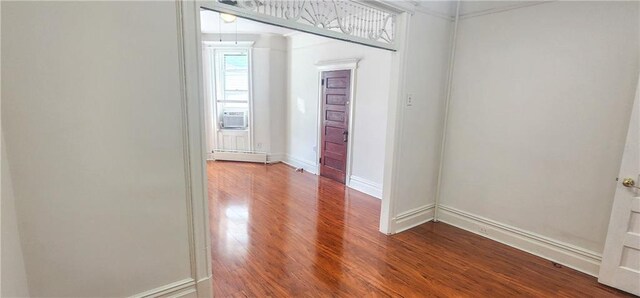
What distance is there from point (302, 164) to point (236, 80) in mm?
2355

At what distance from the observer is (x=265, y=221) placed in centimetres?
357

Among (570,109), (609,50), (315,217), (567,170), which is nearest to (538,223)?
(567,170)

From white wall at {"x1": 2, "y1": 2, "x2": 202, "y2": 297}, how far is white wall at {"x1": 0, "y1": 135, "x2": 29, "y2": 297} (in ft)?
0.11

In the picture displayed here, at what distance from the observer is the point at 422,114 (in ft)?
11.0

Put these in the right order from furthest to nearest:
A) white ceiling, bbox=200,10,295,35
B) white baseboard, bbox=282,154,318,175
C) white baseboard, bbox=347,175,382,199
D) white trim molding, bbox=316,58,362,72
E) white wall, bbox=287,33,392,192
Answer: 1. white baseboard, bbox=282,154,318,175
2. white ceiling, bbox=200,10,295,35
3. white trim molding, bbox=316,58,362,72
4. white baseboard, bbox=347,175,382,199
5. white wall, bbox=287,33,392,192

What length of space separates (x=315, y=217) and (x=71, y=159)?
2.62 metres

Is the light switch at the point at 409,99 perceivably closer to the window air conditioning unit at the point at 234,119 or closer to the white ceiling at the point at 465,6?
the white ceiling at the point at 465,6

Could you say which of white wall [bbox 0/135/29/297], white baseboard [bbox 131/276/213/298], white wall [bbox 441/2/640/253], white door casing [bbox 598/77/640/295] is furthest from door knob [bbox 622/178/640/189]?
white wall [bbox 0/135/29/297]

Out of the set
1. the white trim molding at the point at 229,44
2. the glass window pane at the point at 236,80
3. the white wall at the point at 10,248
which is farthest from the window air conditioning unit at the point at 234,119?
the white wall at the point at 10,248

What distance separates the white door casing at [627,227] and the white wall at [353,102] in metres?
2.55

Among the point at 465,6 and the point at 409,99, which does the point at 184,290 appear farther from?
the point at 465,6

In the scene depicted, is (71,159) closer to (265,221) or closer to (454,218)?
(265,221)

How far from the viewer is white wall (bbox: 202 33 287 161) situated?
20.7 ft

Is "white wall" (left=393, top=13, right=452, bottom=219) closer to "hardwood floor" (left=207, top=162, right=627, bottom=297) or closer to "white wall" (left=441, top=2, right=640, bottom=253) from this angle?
"white wall" (left=441, top=2, right=640, bottom=253)
